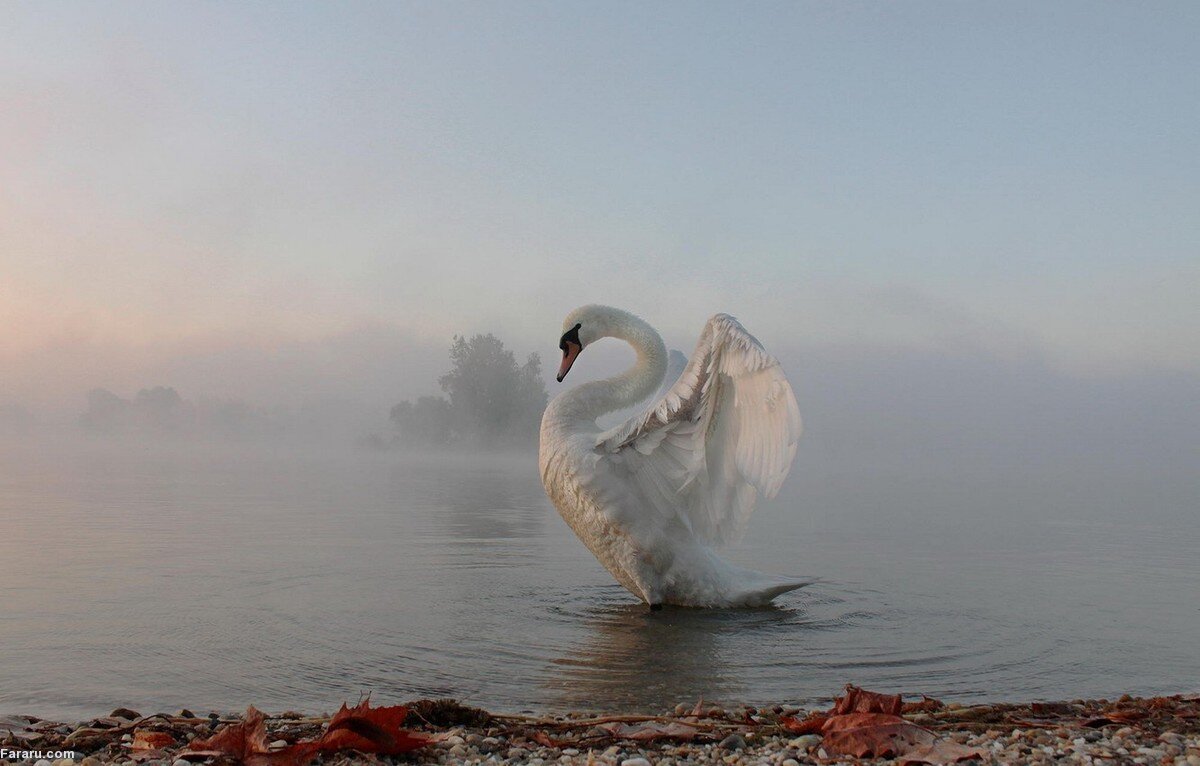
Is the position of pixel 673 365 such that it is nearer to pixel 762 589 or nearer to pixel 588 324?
pixel 588 324

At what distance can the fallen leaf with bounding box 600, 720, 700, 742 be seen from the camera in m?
4.28

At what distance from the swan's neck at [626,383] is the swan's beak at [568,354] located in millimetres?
332

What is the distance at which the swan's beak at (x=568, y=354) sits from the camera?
10352 millimetres

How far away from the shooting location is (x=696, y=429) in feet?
27.4

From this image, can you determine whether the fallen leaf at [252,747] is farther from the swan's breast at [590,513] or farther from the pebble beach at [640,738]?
the swan's breast at [590,513]

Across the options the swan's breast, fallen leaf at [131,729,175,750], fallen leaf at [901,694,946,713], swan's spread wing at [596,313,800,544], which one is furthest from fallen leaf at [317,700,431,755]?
the swan's breast

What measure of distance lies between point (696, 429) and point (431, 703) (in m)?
4.15

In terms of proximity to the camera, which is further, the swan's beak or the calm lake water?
the swan's beak

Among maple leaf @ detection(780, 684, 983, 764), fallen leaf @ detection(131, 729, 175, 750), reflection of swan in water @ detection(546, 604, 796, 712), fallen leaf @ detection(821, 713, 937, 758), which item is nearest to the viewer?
maple leaf @ detection(780, 684, 983, 764)

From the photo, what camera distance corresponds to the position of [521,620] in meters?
7.83

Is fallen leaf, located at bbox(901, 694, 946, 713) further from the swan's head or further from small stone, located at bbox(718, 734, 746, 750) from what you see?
the swan's head

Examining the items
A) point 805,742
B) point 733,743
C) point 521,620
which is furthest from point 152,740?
point 521,620

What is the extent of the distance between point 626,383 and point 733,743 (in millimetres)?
5795

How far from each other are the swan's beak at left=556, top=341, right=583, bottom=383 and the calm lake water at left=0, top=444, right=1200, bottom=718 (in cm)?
204
